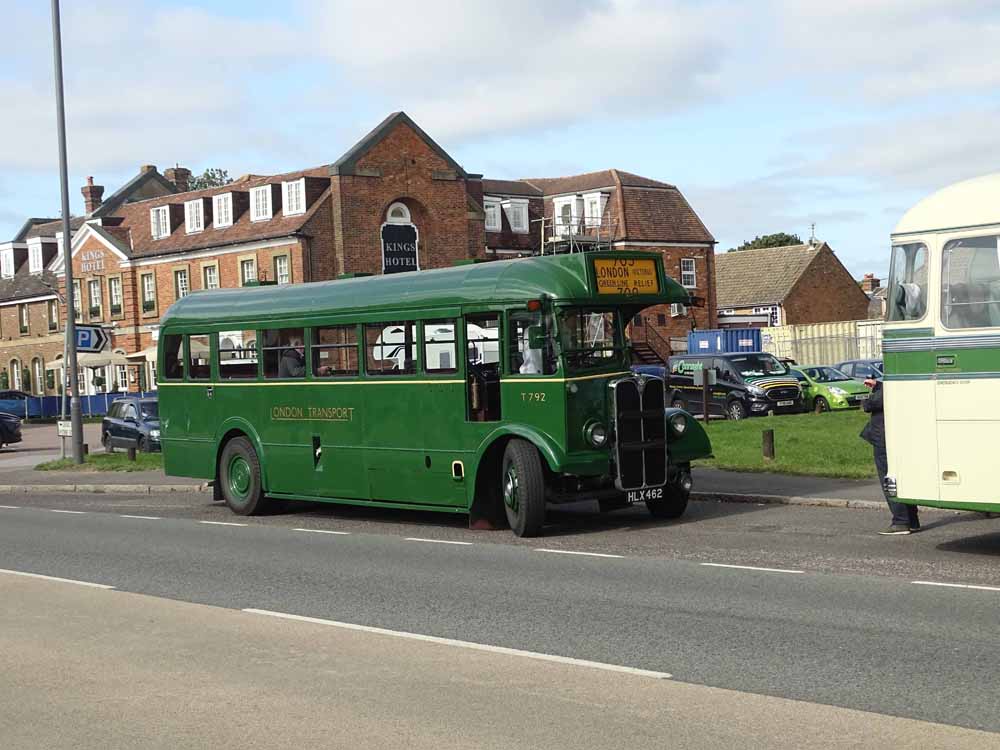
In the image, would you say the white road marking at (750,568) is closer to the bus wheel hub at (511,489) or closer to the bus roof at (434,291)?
the bus wheel hub at (511,489)

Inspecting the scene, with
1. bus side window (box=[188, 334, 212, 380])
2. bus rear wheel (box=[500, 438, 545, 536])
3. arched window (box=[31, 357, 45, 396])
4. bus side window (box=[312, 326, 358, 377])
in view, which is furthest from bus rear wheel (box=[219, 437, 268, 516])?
arched window (box=[31, 357, 45, 396])

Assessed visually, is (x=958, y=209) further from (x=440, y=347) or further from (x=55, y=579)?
(x=55, y=579)

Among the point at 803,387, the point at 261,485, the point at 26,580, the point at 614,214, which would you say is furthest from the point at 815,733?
the point at 614,214

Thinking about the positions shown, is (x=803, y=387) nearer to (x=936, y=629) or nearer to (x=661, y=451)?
(x=661, y=451)

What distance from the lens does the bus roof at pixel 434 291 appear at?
51.5 feet

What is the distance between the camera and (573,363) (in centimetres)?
1561

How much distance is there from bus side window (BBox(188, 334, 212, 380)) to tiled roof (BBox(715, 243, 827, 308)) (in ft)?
204

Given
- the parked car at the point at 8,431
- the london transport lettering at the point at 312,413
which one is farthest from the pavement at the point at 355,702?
the parked car at the point at 8,431

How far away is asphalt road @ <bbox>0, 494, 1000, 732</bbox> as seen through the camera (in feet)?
26.5

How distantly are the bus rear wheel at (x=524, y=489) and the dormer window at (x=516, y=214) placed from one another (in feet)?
178

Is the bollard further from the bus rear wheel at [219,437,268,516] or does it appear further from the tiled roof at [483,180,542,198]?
the tiled roof at [483,180,542,198]

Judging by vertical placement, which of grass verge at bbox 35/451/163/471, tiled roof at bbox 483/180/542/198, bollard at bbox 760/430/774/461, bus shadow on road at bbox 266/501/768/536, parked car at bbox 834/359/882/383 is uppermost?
tiled roof at bbox 483/180/542/198

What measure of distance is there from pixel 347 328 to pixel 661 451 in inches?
177

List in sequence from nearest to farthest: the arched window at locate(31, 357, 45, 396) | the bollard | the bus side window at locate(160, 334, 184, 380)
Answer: the bus side window at locate(160, 334, 184, 380)
the bollard
the arched window at locate(31, 357, 45, 396)
